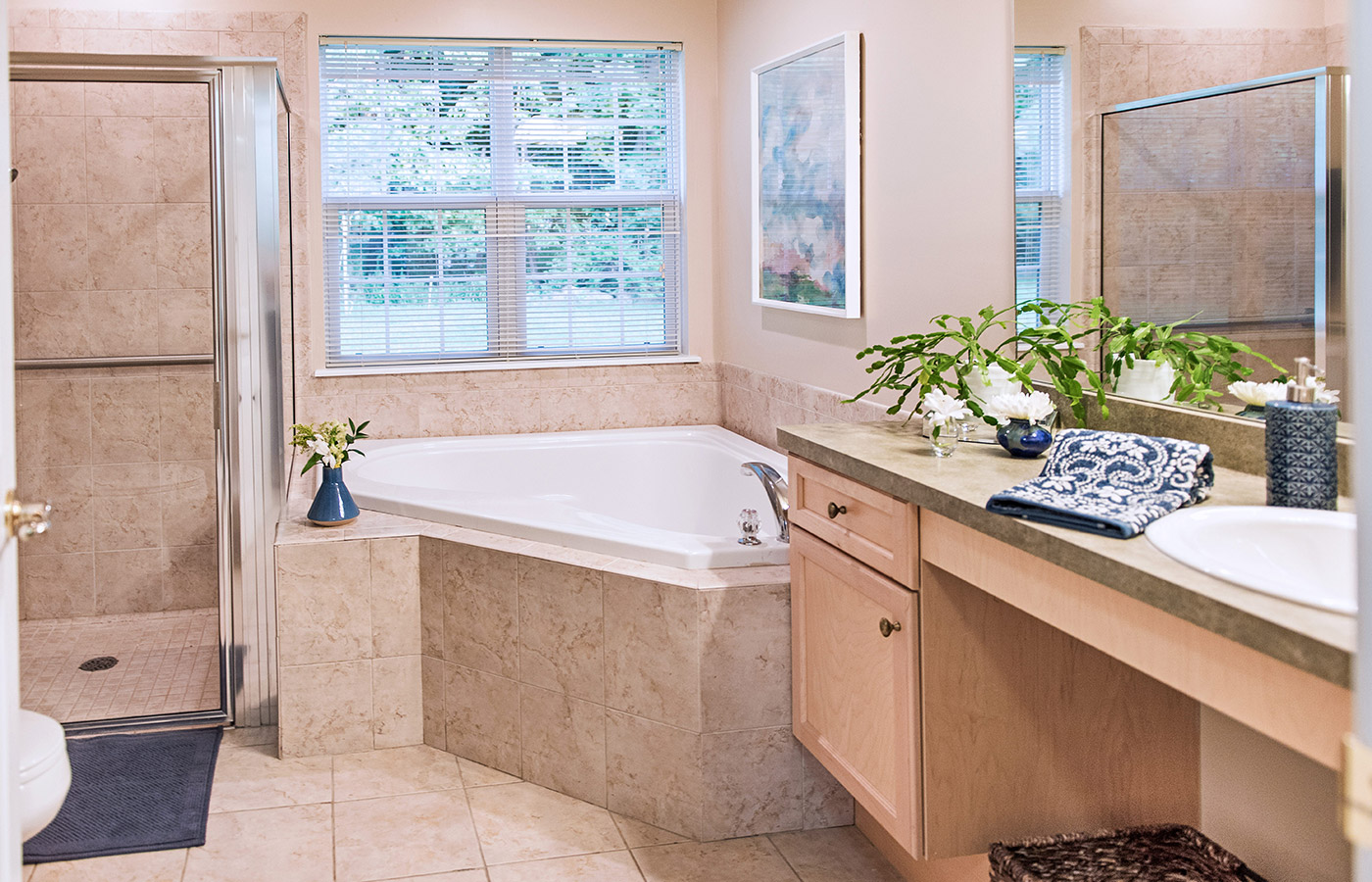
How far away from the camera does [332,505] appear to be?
3.16 m

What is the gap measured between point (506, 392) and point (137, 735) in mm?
1781

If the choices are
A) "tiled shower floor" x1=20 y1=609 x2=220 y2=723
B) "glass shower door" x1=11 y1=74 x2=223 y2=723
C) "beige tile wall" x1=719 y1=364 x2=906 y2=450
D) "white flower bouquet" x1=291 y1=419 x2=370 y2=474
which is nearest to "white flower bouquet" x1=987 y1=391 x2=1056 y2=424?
"beige tile wall" x1=719 y1=364 x2=906 y2=450

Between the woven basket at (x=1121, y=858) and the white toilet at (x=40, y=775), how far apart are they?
1.43m

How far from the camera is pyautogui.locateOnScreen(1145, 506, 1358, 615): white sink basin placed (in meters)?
1.43

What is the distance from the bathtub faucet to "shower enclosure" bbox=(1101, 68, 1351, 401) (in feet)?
2.67

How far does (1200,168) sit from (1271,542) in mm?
757

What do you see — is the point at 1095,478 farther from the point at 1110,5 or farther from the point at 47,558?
the point at 47,558

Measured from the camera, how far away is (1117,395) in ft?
7.39

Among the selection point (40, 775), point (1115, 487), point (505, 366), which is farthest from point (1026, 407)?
point (505, 366)

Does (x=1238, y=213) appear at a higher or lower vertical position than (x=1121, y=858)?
higher

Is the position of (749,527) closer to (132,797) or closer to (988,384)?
(988,384)

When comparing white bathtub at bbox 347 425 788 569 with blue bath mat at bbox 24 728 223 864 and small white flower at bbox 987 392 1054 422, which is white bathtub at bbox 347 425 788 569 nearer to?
blue bath mat at bbox 24 728 223 864

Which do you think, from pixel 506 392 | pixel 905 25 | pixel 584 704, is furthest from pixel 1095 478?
pixel 506 392

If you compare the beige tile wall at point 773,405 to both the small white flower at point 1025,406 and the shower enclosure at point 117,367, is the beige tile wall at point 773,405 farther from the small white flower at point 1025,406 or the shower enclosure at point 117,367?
the shower enclosure at point 117,367
